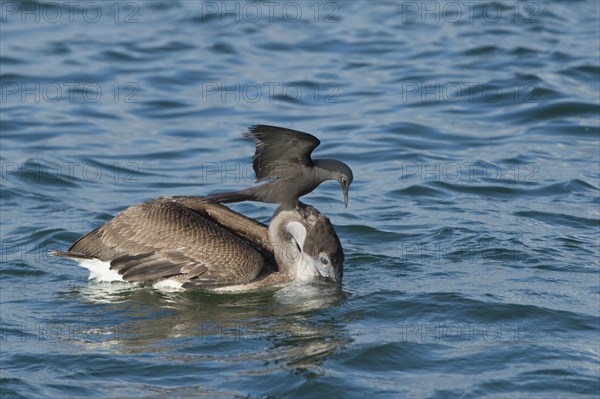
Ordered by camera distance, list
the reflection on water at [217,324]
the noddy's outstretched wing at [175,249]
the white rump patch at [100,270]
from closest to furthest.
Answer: the reflection on water at [217,324], the noddy's outstretched wing at [175,249], the white rump patch at [100,270]

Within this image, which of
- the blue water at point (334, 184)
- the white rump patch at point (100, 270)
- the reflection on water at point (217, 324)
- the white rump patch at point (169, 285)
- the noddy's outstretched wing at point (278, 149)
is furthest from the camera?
the white rump patch at point (100, 270)

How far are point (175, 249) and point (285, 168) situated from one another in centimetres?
117

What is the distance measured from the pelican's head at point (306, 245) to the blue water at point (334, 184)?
0.24m

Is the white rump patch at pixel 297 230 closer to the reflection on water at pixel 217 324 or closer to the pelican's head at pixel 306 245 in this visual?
the pelican's head at pixel 306 245

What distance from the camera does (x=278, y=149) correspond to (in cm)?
950

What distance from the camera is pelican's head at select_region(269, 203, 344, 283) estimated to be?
9961 millimetres

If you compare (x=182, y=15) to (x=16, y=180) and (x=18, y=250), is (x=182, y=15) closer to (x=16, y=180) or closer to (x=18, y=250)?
(x=16, y=180)

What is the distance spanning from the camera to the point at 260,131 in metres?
9.35

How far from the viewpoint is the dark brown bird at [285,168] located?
369 inches

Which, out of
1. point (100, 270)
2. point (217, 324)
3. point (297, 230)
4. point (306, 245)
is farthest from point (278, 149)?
point (100, 270)

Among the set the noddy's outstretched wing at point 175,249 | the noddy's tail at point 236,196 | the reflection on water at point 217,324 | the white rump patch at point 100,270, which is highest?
the noddy's tail at point 236,196

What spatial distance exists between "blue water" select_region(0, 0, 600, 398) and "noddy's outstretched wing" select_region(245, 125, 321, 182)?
3.62 feet

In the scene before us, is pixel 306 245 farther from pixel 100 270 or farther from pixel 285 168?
pixel 100 270

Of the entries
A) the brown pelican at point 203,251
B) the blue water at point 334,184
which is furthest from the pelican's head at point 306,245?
the blue water at point 334,184
